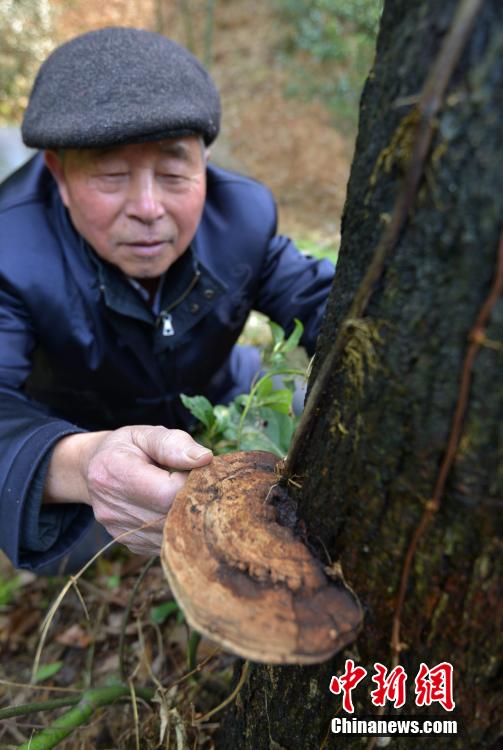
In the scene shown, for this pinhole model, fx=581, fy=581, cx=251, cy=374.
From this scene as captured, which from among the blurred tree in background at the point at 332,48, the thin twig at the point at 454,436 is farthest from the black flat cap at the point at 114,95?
the blurred tree in background at the point at 332,48

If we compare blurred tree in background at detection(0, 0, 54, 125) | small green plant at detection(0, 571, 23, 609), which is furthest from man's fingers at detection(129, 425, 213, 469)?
blurred tree in background at detection(0, 0, 54, 125)

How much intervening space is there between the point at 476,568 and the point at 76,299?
5.73ft

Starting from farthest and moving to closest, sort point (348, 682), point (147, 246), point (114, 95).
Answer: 1. point (147, 246)
2. point (114, 95)
3. point (348, 682)

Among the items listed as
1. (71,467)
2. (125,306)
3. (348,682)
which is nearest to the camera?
(348,682)

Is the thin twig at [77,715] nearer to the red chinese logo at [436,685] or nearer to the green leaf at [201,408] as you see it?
the green leaf at [201,408]

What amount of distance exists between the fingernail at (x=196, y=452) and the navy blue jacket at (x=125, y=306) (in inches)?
24.7

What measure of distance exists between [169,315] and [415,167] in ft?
5.28

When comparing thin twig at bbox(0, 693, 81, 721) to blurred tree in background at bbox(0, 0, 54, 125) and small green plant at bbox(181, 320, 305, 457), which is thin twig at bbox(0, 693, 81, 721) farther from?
blurred tree in background at bbox(0, 0, 54, 125)

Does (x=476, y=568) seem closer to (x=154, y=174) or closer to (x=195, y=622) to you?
(x=195, y=622)

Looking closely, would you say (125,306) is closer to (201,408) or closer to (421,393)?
(201,408)

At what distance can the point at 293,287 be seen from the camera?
8.25ft

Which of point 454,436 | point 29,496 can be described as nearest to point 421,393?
point 454,436

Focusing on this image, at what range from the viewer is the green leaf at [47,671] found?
221 cm

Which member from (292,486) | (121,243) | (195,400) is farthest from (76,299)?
(292,486)
